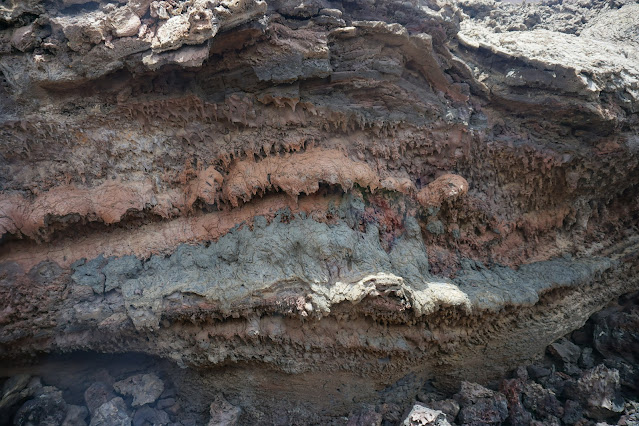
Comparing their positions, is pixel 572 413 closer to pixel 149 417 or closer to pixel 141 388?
pixel 149 417

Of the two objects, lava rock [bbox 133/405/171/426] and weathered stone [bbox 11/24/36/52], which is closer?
weathered stone [bbox 11/24/36/52]

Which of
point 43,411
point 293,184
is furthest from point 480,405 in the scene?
point 43,411

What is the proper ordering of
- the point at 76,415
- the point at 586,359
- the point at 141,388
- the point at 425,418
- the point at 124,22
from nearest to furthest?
the point at 124,22, the point at 425,418, the point at 76,415, the point at 141,388, the point at 586,359

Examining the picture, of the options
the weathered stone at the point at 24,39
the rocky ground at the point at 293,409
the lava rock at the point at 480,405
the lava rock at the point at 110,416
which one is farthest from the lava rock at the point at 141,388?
the weathered stone at the point at 24,39

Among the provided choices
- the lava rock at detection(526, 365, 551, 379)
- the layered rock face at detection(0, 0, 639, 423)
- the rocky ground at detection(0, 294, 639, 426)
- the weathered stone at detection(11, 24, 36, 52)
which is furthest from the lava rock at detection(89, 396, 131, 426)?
the lava rock at detection(526, 365, 551, 379)

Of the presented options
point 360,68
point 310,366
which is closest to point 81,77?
point 360,68

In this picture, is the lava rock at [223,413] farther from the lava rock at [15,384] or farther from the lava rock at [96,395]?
the lava rock at [15,384]

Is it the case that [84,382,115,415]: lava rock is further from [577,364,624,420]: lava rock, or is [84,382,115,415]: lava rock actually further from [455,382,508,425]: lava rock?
Answer: [577,364,624,420]: lava rock
